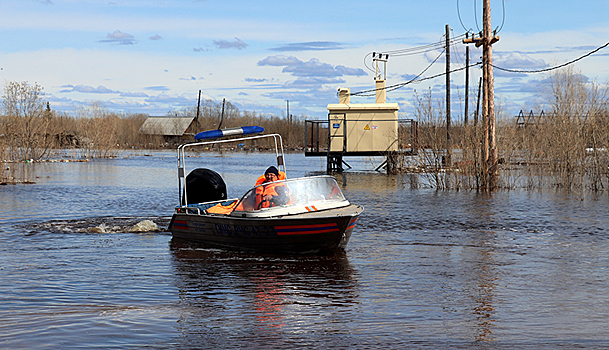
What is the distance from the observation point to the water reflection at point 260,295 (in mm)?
7414

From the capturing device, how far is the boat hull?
11344mm

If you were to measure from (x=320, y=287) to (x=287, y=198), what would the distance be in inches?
98.7

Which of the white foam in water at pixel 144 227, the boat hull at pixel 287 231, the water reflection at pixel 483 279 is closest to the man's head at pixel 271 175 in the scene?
the boat hull at pixel 287 231

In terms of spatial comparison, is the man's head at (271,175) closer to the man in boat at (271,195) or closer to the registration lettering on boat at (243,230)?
the man in boat at (271,195)

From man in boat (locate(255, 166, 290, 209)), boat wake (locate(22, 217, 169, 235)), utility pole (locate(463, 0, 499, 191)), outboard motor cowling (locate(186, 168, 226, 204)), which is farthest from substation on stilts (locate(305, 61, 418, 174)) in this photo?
man in boat (locate(255, 166, 290, 209))

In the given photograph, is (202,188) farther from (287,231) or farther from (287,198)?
(287,231)

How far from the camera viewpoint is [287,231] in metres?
11.5

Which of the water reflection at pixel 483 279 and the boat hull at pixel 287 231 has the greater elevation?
the boat hull at pixel 287 231

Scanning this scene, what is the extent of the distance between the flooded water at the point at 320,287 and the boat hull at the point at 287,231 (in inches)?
9.0

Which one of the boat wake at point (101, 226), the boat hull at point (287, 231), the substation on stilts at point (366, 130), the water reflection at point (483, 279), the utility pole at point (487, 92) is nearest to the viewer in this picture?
the water reflection at point (483, 279)

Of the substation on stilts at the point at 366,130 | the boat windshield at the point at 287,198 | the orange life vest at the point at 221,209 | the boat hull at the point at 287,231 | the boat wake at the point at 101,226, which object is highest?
the substation on stilts at the point at 366,130

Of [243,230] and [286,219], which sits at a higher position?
[286,219]

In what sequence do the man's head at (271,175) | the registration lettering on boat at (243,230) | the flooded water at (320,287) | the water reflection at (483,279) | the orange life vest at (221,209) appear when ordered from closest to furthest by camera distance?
1. the flooded water at (320,287)
2. the water reflection at (483,279)
3. the registration lettering on boat at (243,230)
4. the man's head at (271,175)
5. the orange life vest at (221,209)

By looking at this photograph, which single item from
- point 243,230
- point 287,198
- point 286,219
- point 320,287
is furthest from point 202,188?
point 320,287
